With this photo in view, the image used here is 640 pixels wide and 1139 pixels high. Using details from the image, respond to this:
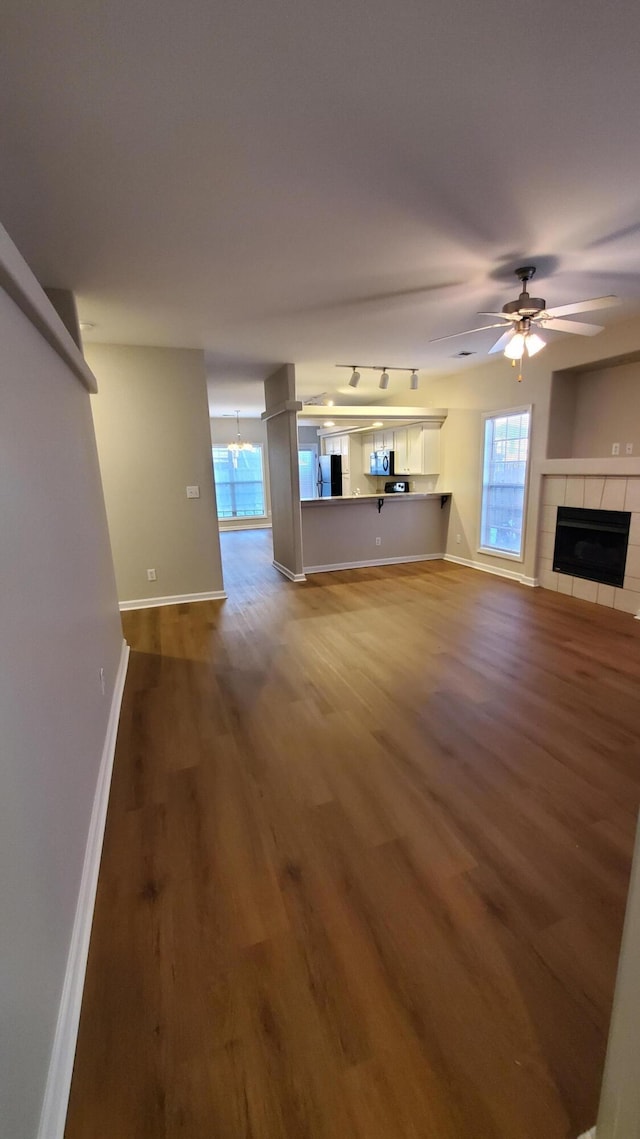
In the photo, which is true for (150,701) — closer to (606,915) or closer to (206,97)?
(606,915)

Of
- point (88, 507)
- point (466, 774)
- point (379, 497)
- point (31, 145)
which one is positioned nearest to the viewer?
point (31, 145)

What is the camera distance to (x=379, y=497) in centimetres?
612

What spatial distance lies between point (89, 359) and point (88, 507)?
7.85 ft

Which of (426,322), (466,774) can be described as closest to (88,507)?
(466,774)

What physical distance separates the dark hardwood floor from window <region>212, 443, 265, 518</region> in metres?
7.62

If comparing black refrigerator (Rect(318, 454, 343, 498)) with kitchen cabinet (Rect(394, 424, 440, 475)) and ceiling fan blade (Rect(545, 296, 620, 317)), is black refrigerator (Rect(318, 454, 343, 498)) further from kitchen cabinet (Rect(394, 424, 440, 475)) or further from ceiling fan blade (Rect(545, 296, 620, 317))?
ceiling fan blade (Rect(545, 296, 620, 317))

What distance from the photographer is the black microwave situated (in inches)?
289

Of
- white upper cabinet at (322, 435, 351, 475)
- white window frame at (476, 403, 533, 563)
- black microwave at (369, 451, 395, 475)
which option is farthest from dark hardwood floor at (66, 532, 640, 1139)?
white upper cabinet at (322, 435, 351, 475)

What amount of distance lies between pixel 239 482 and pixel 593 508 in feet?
25.0

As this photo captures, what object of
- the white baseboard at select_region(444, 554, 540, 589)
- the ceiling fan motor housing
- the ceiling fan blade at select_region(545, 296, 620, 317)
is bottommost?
the white baseboard at select_region(444, 554, 540, 589)

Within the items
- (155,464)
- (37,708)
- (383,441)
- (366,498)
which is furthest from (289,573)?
(37,708)

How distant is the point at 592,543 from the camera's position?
4.58 metres

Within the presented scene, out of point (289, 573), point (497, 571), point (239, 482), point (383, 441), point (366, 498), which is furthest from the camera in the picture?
point (239, 482)

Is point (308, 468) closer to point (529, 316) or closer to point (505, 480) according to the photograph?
point (505, 480)
